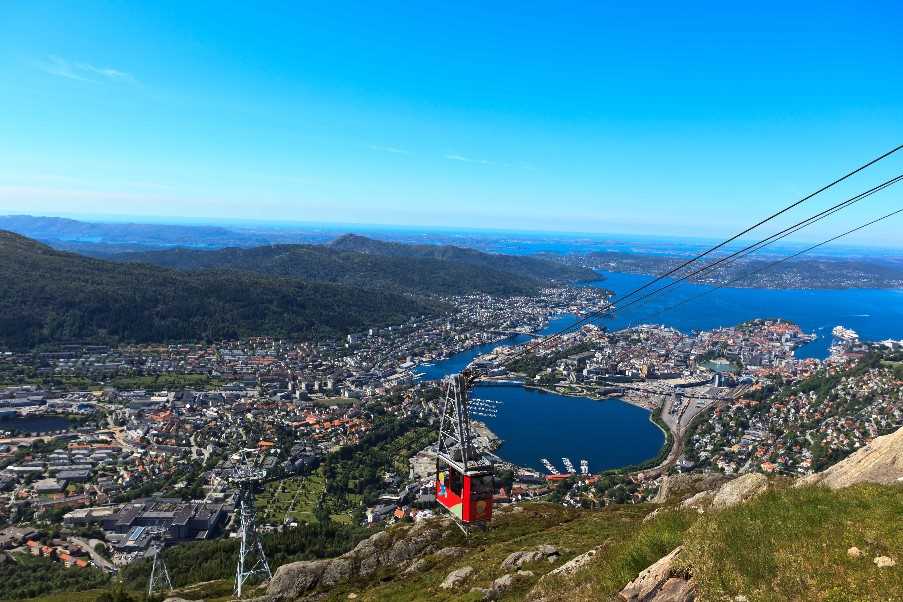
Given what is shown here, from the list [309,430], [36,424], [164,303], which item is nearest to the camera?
[36,424]

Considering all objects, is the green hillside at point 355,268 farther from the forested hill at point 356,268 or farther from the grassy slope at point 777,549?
the grassy slope at point 777,549

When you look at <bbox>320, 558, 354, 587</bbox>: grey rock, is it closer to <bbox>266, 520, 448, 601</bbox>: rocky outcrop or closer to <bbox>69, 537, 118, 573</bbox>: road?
<bbox>266, 520, 448, 601</bbox>: rocky outcrop

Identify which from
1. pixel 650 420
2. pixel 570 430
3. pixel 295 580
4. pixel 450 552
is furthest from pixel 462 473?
pixel 650 420

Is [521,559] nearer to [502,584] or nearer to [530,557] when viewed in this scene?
[530,557]

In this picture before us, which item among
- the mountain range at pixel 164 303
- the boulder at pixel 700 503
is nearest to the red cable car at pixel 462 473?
the boulder at pixel 700 503

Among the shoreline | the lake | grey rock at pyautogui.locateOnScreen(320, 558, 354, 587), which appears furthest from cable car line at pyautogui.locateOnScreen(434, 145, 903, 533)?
the lake

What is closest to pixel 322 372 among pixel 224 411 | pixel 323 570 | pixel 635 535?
pixel 224 411
